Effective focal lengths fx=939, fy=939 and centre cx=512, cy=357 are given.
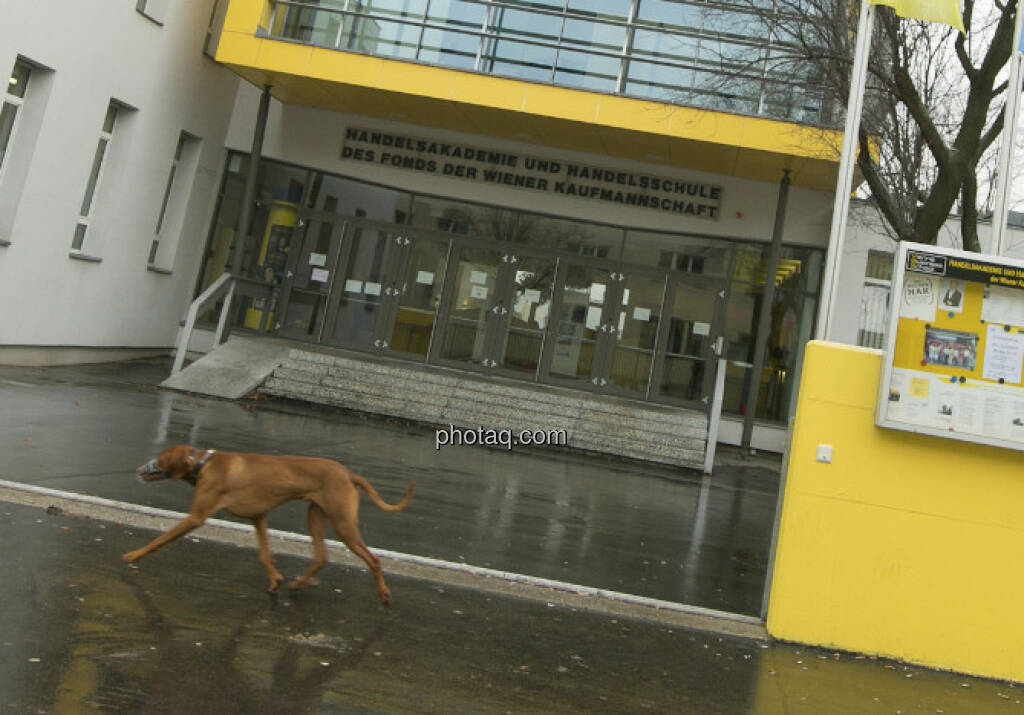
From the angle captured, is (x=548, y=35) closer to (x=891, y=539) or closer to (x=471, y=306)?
(x=471, y=306)

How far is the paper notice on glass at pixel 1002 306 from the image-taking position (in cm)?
562

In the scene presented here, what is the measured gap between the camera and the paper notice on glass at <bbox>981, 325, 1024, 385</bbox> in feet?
18.4

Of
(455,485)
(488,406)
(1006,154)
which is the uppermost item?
(1006,154)

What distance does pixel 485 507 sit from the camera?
28.5 feet

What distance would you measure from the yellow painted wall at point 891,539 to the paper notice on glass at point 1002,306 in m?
0.68

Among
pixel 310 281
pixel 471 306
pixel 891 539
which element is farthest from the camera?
pixel 310 281

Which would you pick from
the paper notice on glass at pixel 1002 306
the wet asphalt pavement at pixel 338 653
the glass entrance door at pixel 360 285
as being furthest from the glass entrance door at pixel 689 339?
the wet asphalt pavement at pixel 338 653

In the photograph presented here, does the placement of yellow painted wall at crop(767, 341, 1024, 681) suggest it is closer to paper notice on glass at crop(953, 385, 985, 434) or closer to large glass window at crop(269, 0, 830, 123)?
paper notice on glass at crop(953, 385, 985, 434)

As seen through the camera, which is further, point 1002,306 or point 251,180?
point 251,180

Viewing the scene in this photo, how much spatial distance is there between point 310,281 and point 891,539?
14.1 meters

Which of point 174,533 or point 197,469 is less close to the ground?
point 197,469

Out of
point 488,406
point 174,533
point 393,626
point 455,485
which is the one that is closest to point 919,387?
point 393,626

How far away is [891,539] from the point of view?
225 inches

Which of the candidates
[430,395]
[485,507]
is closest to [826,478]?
[485,507]
